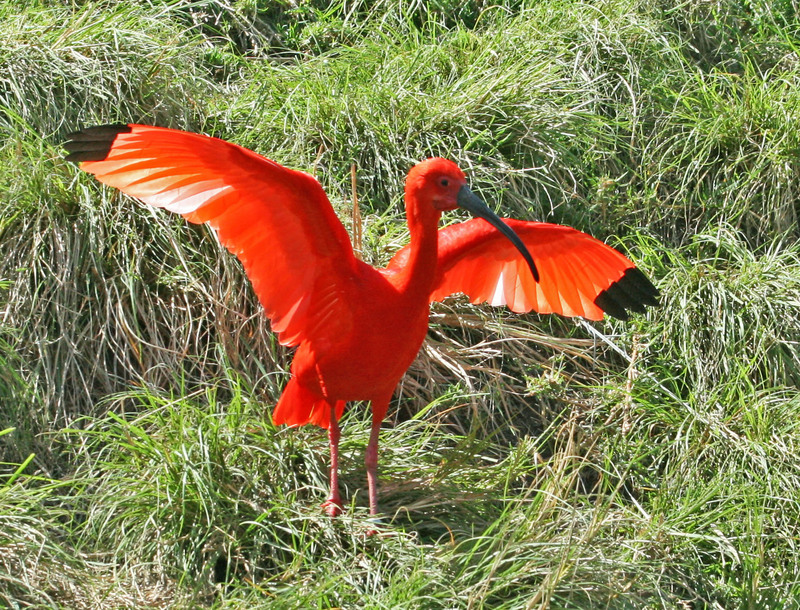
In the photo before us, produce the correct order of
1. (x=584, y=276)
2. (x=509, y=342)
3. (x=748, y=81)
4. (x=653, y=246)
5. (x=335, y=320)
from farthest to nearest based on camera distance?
(x=748, y=81)
(x=653, y=246)
(x=509, y=342)
(x=584, y=276)
(x=335, y=320)

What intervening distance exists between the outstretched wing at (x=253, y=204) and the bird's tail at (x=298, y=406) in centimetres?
26

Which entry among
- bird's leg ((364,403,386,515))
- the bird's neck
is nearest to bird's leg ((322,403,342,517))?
bird's leg ((364,403,386,515))

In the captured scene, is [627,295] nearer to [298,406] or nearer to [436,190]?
[436,190]

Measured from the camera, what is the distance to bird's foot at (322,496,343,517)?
12.0ft

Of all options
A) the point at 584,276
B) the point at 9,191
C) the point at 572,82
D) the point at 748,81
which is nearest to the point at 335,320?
the point at 584,276

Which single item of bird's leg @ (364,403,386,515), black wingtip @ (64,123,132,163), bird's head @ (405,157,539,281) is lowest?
bird's leg @ (364,403,386,515)

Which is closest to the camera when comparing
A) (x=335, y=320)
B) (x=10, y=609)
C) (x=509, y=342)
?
(x=10, y=609)

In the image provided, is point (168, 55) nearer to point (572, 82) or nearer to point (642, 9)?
point (572, 82)

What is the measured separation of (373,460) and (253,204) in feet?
3.26

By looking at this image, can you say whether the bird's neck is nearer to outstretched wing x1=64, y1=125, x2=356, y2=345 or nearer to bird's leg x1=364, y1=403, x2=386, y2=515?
outstretched wing x1=64, y1=125, x2=356, y2=345

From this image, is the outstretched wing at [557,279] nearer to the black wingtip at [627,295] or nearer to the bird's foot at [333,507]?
the black wingtip at [627,295]

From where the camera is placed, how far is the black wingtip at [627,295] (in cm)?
431

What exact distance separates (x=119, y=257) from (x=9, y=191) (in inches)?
19.7

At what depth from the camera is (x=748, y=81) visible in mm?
5637
